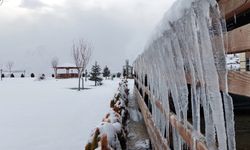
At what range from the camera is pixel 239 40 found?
3.80ft

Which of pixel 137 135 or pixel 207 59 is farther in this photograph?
pixel 137 135

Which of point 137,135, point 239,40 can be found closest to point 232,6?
point 239,40

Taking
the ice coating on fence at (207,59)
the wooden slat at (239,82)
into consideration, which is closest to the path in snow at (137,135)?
the ice coating on fence at (207,59)

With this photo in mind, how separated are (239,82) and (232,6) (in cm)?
30

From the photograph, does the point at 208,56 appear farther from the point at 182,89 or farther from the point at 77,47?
the point at 77,47

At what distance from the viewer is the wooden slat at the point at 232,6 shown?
1118mm

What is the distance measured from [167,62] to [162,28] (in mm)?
230

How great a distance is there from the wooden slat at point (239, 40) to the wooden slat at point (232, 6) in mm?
78

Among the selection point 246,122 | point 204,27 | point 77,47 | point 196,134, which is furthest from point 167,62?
point 77,47

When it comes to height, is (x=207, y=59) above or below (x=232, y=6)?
below

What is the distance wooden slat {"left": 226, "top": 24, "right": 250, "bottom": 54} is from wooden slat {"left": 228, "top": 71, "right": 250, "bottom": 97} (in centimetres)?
9

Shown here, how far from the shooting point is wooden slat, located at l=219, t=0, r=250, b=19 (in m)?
1.12

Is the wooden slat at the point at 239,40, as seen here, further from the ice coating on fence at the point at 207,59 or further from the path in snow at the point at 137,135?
the path in snow at the point at 137,135

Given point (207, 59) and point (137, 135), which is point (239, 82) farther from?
point (137, 135)
